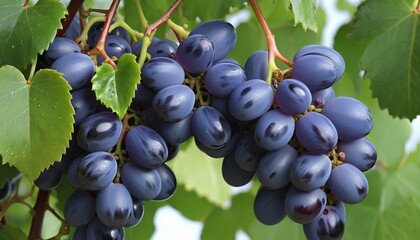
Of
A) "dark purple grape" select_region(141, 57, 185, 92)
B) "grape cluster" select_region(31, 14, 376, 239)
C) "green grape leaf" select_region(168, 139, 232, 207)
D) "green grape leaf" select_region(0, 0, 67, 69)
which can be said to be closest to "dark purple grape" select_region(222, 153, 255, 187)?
"grape cluster" select_region(31, 14, 376, 239)

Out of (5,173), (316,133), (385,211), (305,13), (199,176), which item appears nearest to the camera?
(316,133)

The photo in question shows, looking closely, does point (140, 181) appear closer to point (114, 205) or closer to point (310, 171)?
point (114, 205)

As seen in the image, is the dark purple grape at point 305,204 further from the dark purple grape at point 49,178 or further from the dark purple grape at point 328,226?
the dark purple grape at point 49,178

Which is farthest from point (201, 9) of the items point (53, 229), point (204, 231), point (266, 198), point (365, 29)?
point (53, 229)

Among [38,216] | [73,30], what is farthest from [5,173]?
[73,30]

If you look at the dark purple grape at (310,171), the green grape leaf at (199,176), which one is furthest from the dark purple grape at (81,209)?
the green grape leaf at (199,176)
